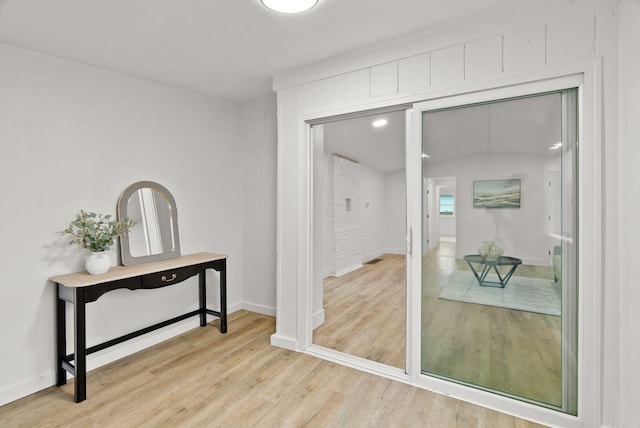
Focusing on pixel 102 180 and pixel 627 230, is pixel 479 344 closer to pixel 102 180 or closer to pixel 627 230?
pixel 627 230

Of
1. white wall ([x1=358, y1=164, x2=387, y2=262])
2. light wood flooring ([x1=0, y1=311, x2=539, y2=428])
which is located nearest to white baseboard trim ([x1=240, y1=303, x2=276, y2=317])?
light wood flooring ([x1=0, y1=311, x2=539, y2=428])

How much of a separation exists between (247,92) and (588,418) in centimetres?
384

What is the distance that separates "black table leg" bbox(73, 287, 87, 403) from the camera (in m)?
2.16

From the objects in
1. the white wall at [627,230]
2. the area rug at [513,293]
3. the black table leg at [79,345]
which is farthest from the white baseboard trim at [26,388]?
the white wall at [627,230]

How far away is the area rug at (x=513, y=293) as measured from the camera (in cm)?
198

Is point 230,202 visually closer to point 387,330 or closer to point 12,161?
point 12,161

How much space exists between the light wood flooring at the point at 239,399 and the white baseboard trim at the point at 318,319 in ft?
1.78

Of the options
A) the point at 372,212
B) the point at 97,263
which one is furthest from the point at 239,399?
the point at 372,212

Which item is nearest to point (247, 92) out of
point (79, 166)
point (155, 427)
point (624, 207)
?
point (79, 166)

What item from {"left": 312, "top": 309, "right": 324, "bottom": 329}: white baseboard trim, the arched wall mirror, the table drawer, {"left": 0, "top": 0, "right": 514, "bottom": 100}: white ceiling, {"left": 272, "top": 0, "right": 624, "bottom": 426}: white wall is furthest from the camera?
{"left": 312, "top": 309, "right": 324, "bottom": 329}: white baseboard trim

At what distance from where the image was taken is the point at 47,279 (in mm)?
2410

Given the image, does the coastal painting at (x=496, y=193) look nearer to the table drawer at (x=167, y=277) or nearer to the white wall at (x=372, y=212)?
the table drawer at (x=167, y=277)

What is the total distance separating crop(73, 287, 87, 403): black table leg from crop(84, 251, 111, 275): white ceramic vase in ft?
0.89

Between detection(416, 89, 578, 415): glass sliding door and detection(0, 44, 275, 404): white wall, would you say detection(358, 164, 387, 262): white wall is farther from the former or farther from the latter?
detection(416, 89, 578, 415): glass sliding door
